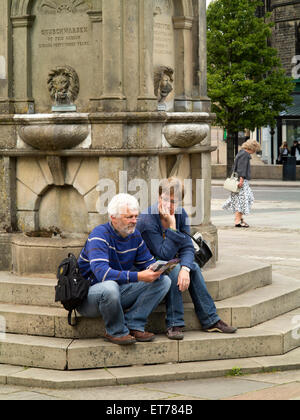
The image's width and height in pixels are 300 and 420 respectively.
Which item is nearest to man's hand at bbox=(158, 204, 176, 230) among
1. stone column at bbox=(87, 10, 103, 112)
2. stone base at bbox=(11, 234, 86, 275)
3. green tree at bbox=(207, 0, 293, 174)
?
stone base at bbox=(11, 234, 86, 275)

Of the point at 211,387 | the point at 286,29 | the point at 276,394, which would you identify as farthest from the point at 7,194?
the point at 286,29

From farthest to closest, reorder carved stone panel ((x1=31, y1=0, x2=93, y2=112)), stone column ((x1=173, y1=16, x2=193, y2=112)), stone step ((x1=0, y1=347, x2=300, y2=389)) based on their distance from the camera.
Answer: stone column ((x1=173, y1=16, x2=193, y2=112)) → carved stone panel ((x1=31, y1=0, x2=93, y2=112)) → stone step ((x1=0, y1=347, x2=300, y2=389))

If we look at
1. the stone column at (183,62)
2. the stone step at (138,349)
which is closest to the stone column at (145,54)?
the stone column at (183,62)

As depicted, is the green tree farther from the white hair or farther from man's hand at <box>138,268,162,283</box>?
man's hand at <box>138,268,162,283</box>

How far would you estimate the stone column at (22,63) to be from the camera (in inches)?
A: 353

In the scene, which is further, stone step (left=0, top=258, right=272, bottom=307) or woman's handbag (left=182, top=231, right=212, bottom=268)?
woman's handbag (left=182, top=231, right=212, bottom=268)

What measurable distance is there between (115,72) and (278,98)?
32760mm

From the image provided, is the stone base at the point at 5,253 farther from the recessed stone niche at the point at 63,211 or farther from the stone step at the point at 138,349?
the stone step at the point at 138,349

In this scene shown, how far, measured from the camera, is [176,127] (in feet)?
29.2

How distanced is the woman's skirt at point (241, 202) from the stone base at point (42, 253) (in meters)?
8.74

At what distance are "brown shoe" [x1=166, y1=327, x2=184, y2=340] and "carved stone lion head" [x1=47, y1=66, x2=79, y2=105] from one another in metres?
2.66

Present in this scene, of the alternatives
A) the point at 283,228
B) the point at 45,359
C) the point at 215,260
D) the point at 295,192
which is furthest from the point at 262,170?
the point at 45,359

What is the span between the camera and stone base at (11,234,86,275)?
334 inches

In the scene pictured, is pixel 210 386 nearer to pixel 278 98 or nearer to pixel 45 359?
pixel 45 359
